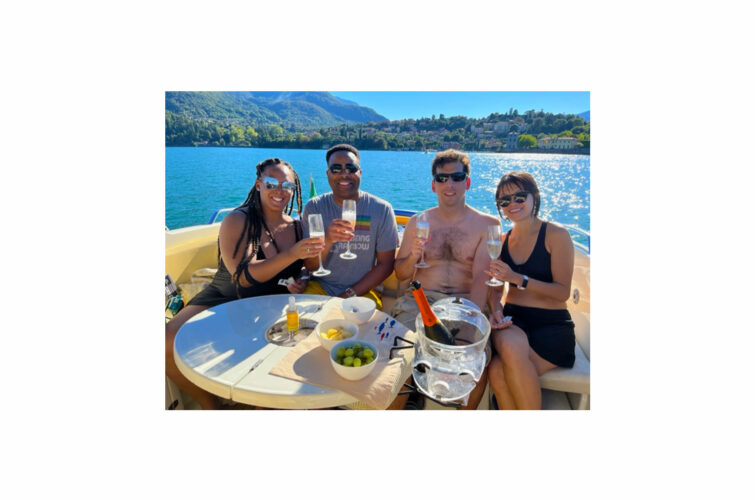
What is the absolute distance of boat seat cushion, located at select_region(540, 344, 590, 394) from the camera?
1.84 metres

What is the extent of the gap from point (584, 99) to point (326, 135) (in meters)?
1.92

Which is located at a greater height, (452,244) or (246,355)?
(452,244)

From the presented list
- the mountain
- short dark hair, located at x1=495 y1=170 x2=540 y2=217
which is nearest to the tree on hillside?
short dark hair, located at x1=495 y1=170 x2=540 y2=217

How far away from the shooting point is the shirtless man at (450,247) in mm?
2367

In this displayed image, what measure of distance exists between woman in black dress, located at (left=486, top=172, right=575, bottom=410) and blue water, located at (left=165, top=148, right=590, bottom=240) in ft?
0.50

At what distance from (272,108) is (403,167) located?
65.3 inches

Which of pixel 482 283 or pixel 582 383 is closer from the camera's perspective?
pixel 582 383

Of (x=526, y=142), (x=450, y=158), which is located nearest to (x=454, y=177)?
(x=450, y=158)

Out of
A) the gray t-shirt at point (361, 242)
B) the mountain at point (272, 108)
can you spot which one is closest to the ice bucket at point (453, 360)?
the gray t-shirt at point (361, 242)

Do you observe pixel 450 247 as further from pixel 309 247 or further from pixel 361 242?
pixel 309 247

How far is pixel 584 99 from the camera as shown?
174cm

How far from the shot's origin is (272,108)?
2.12m

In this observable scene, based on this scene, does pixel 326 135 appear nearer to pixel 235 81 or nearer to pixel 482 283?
pixel 235 81
